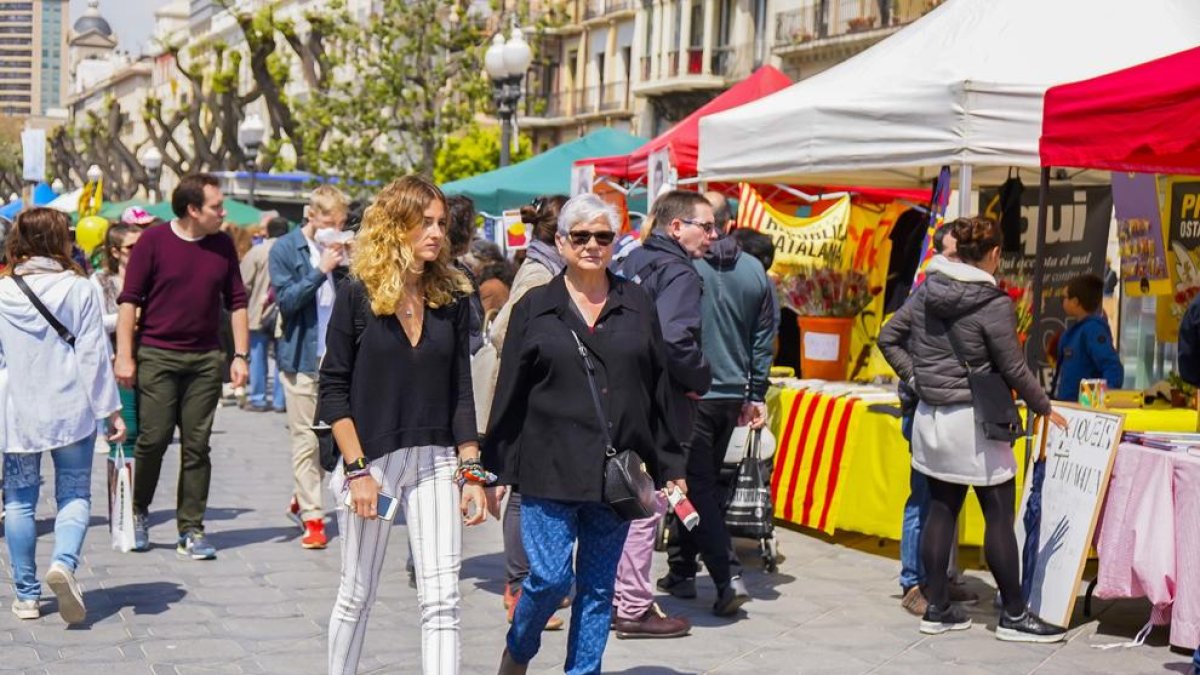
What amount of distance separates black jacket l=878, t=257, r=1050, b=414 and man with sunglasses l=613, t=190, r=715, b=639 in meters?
0.92

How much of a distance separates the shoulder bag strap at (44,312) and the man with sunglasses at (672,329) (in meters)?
2.24

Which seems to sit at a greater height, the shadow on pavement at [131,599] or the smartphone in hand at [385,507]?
the smartphone in hand at [385,507]

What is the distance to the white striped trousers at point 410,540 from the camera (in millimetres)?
5102

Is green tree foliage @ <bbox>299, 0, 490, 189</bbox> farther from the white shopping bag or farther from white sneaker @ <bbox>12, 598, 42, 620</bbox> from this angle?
white sneaker @ <bbox>12, 598, 42, 620</bbox>

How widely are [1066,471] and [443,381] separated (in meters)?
3.27

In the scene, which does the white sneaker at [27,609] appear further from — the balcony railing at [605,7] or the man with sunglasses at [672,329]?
the balcony railing at [605,7]

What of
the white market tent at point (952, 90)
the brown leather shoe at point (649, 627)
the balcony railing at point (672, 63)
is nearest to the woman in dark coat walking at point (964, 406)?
the brown leather shoe at point (649, 627)

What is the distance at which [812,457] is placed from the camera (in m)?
9.62

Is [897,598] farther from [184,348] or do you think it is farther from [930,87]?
[184,348]

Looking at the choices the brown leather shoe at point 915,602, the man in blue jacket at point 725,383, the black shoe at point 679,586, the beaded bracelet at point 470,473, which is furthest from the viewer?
the black shoe at point 679,586

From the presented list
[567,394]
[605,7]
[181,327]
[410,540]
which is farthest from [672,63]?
[410,540]

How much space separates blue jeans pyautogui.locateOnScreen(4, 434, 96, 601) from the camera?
6.98m

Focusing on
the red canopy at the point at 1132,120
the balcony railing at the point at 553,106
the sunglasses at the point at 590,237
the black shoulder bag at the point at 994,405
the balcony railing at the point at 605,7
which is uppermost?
the balcony railing at the point at 605,7

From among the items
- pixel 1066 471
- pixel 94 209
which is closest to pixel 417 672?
pixel 1066 471
